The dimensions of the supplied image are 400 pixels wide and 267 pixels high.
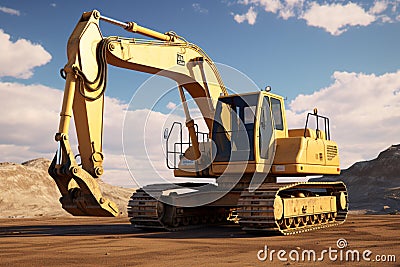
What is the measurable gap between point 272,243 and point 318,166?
4.75 meters

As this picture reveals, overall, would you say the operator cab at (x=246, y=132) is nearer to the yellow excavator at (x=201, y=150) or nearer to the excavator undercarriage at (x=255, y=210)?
the yellow excavator at (x=201, y=150)

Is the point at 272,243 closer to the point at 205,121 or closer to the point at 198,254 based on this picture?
the point at 198,254

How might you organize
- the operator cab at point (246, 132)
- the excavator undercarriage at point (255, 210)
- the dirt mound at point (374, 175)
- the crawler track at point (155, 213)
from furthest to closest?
1. the dirt mound at point (374, 175)
2. the crawler track at point (155, 213)
3. the operator cab at point (246, 132)
4. the excavator undercarriage at point (255, 210)

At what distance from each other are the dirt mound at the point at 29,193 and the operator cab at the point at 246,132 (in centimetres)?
1818

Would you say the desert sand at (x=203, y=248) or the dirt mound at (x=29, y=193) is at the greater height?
the dirt mound at (x=29, y=193)

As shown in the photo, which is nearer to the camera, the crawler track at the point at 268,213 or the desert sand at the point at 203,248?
the desert sand at the point at 203,248

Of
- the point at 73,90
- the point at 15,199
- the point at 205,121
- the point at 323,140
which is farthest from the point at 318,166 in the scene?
the point at 15,199

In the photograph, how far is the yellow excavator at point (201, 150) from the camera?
11.9m

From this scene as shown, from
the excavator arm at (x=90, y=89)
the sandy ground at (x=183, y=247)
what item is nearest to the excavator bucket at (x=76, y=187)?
the excavator arm at (x=90, y=89)

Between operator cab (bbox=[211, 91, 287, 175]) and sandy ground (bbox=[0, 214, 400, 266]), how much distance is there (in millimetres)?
2050

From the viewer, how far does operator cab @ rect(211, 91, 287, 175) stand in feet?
45.5

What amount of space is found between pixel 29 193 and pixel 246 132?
28489mm

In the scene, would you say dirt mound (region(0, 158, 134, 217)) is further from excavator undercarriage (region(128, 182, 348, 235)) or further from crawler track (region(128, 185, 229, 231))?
crawler track (region(128, 185, 229, 231))

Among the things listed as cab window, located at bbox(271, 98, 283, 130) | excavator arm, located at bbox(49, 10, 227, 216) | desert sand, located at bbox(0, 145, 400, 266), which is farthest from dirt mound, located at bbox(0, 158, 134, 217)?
cab window, located at bbox(271, 98, 283, 130)
